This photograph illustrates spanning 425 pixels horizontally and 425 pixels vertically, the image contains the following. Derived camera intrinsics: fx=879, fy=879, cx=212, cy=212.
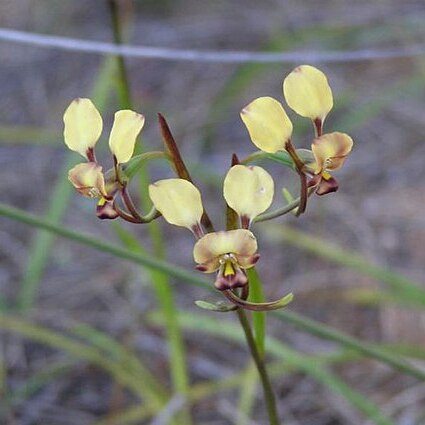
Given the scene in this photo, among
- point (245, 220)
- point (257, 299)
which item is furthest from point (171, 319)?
point (245, 220)

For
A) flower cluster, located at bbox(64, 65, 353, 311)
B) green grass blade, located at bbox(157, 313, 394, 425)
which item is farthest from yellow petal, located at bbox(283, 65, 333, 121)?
green grass blade, located at bbox(157, 313, 394, 425)

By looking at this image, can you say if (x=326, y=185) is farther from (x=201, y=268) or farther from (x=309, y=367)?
(x=309, y=367)

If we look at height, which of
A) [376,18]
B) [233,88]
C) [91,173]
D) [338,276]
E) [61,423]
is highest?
[376,18]

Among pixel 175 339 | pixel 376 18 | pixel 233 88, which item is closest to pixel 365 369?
pixel 175 339

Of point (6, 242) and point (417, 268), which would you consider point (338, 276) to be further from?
point (6, 242)

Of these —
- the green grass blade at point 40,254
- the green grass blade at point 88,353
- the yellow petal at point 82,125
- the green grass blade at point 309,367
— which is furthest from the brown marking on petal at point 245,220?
the green grass blade at point 40,254

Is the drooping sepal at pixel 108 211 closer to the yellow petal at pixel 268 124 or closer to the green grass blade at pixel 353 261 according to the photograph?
the yellow petal at pixel 268 124

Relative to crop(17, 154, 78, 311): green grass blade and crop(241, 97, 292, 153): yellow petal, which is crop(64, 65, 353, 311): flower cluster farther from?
crop(17, 154, 78, 311): green grass blade
